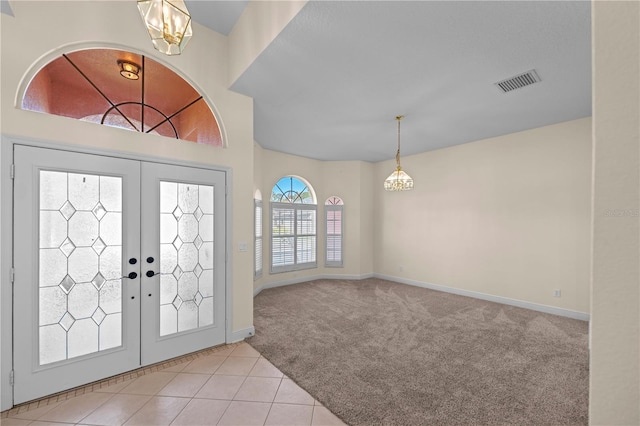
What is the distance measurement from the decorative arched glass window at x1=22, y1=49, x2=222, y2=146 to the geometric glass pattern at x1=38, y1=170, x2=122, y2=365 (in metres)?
0.62

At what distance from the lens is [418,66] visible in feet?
9.15

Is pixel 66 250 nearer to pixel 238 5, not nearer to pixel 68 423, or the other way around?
pixel 68 423

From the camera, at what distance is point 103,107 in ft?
8.60

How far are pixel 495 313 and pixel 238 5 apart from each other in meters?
5.52

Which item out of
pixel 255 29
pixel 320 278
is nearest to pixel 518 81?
pixel 255 29

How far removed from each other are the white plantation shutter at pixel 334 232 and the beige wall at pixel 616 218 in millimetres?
6273

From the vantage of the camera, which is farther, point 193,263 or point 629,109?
point 193,263

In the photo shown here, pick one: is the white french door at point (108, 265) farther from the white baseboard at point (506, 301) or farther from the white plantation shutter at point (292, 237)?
the white baseboard at point (506, 301)

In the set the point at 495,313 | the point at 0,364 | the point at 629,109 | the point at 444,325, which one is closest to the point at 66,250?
the point at 0,364

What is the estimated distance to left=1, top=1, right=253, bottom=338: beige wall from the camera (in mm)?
2189

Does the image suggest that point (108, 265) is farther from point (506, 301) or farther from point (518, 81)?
point (506, 301)

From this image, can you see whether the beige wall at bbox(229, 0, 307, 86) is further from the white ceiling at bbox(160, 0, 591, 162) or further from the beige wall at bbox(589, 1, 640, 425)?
the beige wall at bbox(589, 1, 640, 425)

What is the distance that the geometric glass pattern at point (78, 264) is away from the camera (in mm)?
2314

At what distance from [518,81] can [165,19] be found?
11.5 feet
